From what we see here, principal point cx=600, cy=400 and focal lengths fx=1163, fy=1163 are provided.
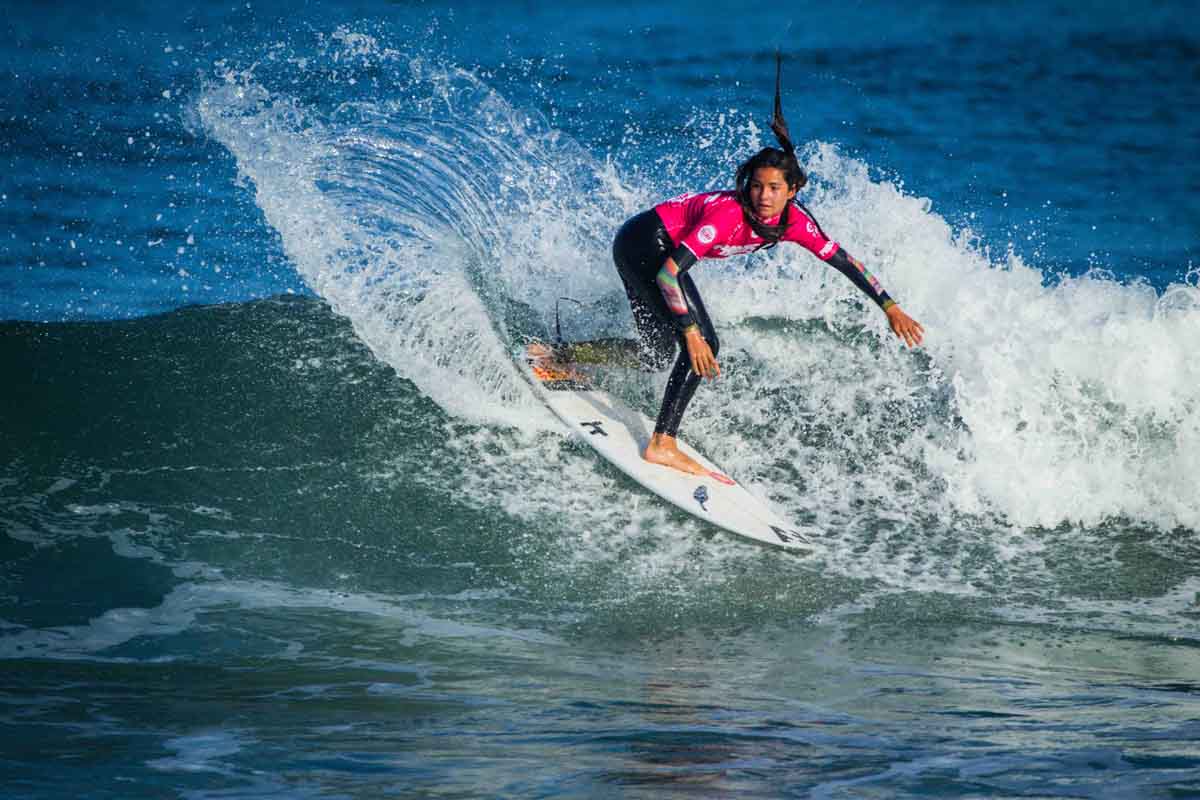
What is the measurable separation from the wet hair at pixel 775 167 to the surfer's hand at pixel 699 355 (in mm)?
637

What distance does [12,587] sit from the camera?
513 centimetres

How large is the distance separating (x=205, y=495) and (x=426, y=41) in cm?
1318

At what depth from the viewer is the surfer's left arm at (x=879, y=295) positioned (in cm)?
606

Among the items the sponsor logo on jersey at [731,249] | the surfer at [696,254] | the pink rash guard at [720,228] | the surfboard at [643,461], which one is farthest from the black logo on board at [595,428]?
the sponsor logo on jersey at [731,249]

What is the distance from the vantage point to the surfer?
5750 mm

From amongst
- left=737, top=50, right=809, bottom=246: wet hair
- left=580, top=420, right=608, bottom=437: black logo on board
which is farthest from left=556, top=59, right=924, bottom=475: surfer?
left=580, top=420, right=608, bottom=437: black logo on board

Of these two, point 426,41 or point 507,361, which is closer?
point 507,361

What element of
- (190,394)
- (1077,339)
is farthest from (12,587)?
(1077,339)

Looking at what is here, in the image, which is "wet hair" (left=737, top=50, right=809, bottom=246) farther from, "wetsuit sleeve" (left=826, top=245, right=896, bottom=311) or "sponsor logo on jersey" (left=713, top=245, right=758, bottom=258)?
"wetsuit sleeve" (left=826, top=245, right=896, bottom=311)

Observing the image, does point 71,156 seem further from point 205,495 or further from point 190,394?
point 205,495

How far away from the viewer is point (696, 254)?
585 centimetres

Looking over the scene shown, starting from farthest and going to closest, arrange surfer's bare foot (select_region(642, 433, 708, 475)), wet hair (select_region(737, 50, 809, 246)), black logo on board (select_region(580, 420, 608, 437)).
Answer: black logo on board (select_region(580, 420, 608, 437)) < surfer's bare foot (select_region(642, 433, 708, 475)) < wet hair (select_region(737, 50, 809, 246))

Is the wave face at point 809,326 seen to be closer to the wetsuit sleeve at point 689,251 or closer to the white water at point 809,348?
the white water at point 809,348

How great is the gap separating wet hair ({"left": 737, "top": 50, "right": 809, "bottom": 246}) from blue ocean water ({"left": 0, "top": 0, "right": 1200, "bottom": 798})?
5.04ft
